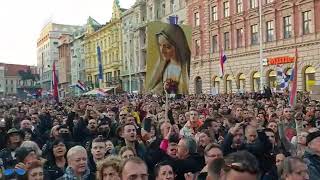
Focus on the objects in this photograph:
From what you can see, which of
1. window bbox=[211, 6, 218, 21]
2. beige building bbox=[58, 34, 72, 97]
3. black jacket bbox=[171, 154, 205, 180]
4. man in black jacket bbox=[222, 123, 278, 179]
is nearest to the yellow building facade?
beige building bbox=[58, 34, 72, 97]

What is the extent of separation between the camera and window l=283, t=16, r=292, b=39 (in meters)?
34.0

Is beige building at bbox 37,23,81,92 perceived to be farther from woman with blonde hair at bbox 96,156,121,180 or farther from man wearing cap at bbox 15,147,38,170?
woman with blonde hair at bbox 96,156,121,180

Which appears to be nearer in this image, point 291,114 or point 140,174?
point 140,174

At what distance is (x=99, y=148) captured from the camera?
6145mm

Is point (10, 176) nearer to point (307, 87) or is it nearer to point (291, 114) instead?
point (291, 114)

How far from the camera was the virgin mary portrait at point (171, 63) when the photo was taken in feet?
34.1

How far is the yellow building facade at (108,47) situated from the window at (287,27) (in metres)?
34.0

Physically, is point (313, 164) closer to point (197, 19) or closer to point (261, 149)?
point (261, 149)

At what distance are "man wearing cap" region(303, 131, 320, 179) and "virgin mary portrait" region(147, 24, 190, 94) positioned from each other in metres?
5.17

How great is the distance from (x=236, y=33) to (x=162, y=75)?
30.7 m

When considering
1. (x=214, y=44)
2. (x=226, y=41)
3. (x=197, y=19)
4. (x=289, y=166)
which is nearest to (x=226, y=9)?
(x=226, y=41)

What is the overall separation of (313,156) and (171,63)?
5684 mm

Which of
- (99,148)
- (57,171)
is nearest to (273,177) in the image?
(99,148)

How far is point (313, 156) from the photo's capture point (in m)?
5.27
